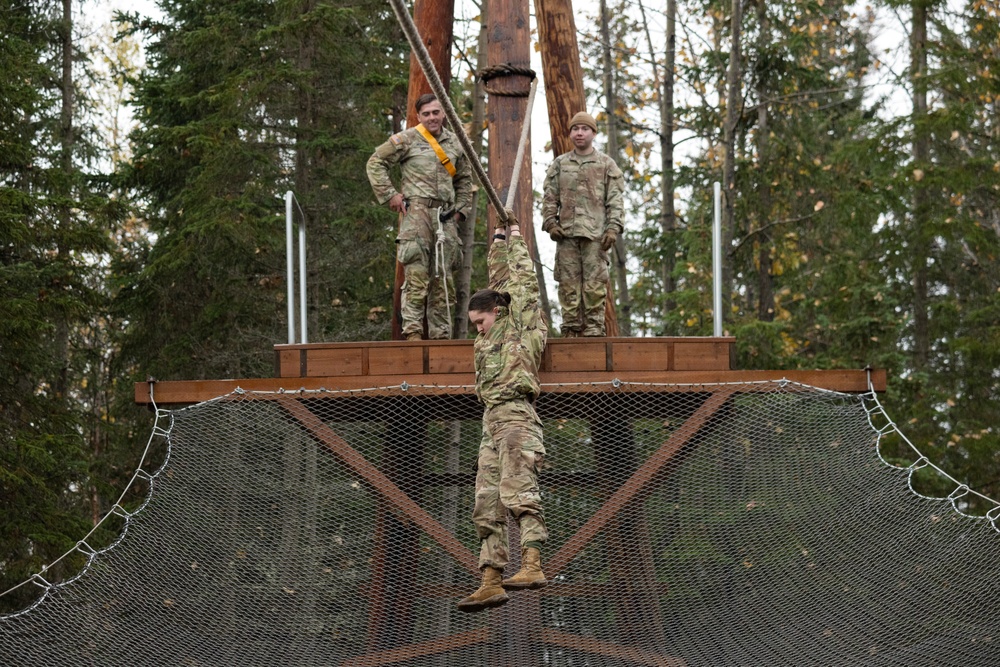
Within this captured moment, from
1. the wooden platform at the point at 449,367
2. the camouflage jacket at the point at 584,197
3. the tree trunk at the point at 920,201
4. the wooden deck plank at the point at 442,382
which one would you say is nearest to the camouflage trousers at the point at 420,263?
the wooden platform at the point at 449,367

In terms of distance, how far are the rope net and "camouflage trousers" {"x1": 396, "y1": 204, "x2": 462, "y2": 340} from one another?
541mm

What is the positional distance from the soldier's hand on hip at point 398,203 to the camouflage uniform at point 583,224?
901 mm

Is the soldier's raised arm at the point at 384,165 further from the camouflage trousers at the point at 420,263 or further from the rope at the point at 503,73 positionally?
the rope at the point at 503,73

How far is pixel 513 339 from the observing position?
24.3 feet

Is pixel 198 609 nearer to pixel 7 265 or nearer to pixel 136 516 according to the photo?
pixel 136 516

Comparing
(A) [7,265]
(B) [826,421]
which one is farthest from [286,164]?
(B) [826,421]

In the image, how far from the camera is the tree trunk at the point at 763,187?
18344 mm

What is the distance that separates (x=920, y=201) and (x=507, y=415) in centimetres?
1195

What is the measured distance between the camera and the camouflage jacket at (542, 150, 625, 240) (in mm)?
9266

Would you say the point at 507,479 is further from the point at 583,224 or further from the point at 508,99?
the point at 508,99

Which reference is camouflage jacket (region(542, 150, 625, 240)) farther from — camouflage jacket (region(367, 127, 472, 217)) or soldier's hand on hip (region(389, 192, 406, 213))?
soldier's hand on hip (region(389, 192, 406, 213))

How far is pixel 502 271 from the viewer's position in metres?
7.54

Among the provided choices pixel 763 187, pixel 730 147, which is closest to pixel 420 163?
pixel 730 147

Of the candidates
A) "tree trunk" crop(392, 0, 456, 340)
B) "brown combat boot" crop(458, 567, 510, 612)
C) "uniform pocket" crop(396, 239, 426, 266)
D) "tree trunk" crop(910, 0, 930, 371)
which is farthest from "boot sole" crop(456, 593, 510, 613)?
"tree trunk" crop(910, 0, 930, 371)
